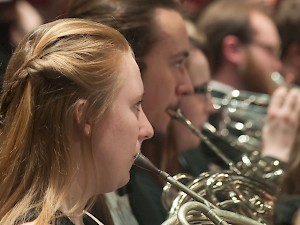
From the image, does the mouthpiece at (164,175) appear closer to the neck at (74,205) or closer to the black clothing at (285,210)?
the neck at (74,205)

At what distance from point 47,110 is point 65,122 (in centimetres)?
4

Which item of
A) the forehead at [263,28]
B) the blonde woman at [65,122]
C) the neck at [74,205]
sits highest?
the blonde woman at [65,122]

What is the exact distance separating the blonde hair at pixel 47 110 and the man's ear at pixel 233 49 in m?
2.16

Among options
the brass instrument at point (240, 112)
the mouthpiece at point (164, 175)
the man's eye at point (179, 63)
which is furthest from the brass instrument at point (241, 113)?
the mouthpiece at point (164, 175)

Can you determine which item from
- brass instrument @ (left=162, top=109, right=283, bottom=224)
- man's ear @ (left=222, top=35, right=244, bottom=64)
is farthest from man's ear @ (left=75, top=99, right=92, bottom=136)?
man's ear @ (left=222, top=35, right=244, bottom=64)

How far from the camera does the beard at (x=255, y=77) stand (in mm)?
3727

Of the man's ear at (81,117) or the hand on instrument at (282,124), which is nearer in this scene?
the man's ear at (81,117)

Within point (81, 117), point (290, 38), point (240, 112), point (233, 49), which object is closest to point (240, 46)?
point (233, 49)

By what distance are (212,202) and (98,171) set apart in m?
0.37

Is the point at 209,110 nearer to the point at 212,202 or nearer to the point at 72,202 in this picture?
the point at 212,202

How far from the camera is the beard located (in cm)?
373

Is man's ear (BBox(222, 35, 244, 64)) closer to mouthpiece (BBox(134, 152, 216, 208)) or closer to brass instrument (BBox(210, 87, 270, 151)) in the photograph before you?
brass instrument (BBox(210, 87, 270, 151))

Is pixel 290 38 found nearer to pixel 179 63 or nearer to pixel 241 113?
pixel 241 113

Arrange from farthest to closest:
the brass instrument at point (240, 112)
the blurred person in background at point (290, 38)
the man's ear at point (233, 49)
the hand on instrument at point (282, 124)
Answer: the blurred person in background at point (290, 38)
the man's ear at point (233, 49)
the brass instrument at point (240, 112)
the hand on instrument at point (282, 124)
